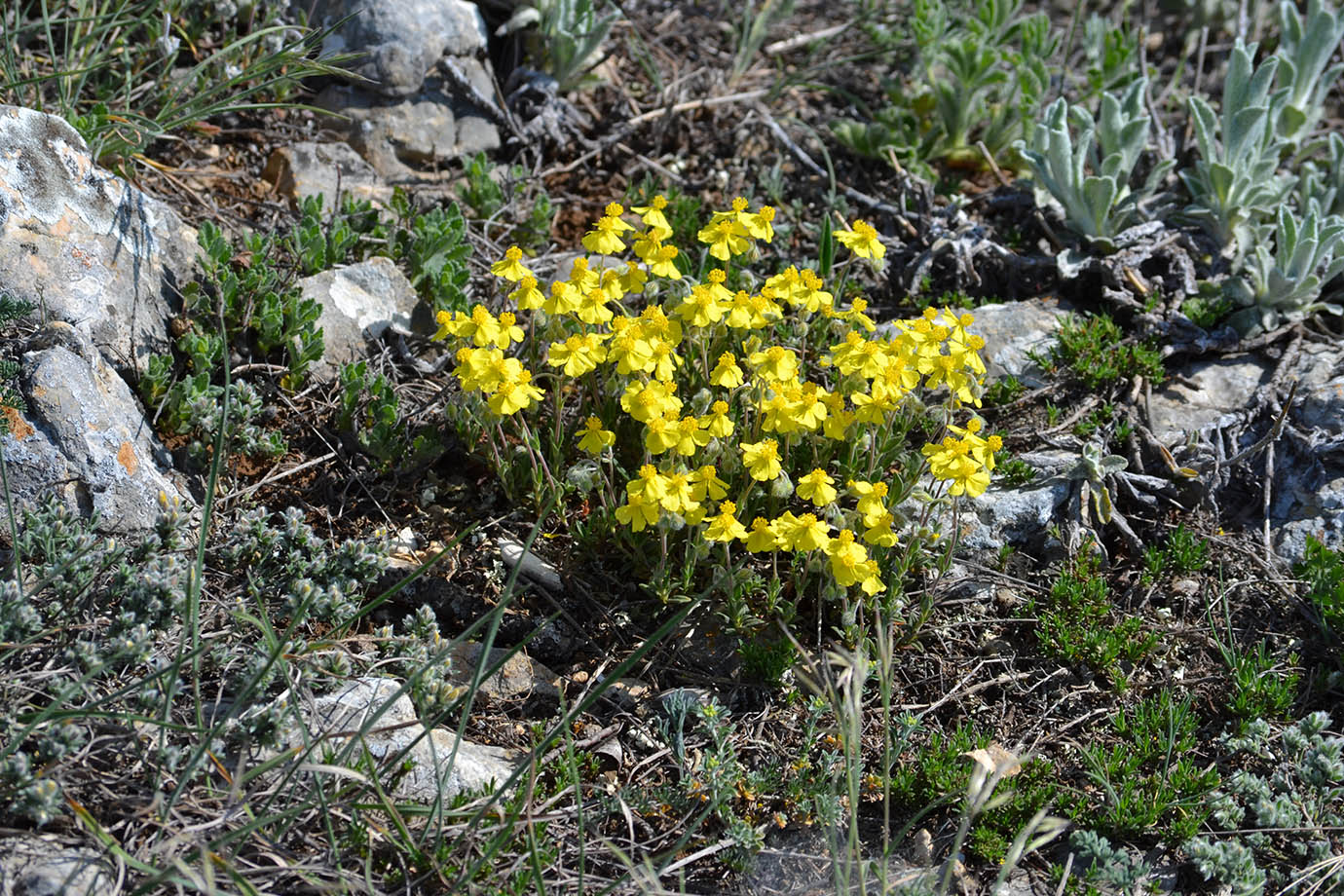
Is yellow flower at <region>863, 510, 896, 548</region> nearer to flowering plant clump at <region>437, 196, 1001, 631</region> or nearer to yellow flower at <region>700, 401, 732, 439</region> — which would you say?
flowering plant clump at <region>437, 196, 1001, 631</region>

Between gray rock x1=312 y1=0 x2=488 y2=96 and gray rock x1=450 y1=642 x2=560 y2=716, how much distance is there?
2.74 m

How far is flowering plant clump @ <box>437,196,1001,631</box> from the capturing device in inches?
118

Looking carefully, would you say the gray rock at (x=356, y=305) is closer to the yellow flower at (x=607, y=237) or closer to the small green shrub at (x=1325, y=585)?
the yellow flower at (x=607, y=237)

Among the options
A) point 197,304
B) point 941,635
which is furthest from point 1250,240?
point 197,304

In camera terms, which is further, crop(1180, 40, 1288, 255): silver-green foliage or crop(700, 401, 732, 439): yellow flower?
crop(1180, 40, 1288, 255): silver-green foliage

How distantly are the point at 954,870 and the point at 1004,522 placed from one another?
119 cm

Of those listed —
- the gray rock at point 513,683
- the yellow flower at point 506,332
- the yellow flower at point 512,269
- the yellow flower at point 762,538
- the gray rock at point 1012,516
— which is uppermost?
the yellow flower at point 512,269

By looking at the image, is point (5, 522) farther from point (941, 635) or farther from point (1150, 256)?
point (1150, 256)

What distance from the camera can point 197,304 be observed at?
358 cm

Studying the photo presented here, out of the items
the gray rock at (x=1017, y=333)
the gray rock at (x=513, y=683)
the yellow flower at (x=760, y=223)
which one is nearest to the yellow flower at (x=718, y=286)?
the yellow flower at (x=760, y=223)

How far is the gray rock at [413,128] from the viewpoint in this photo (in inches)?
187

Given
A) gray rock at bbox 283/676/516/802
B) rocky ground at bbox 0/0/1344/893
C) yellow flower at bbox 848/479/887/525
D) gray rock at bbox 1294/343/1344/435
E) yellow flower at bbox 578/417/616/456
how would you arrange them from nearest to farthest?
1. rocky ground at bbox 0/0/1344/893
2. gray rock at bbox 283/676/516/802
3. yellow flower at bbox 848/479/887/525
4. yellow flower at bbox 578/417/616/456
5. gray rock at bbox 1294/343/1344/435

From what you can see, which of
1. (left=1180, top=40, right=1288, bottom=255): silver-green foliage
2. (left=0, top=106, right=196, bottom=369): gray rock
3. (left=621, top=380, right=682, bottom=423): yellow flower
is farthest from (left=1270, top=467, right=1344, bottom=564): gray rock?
(left=0, top=106, right=196, bottom=369): gray rock

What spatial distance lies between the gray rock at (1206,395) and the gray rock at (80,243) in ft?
11.2
